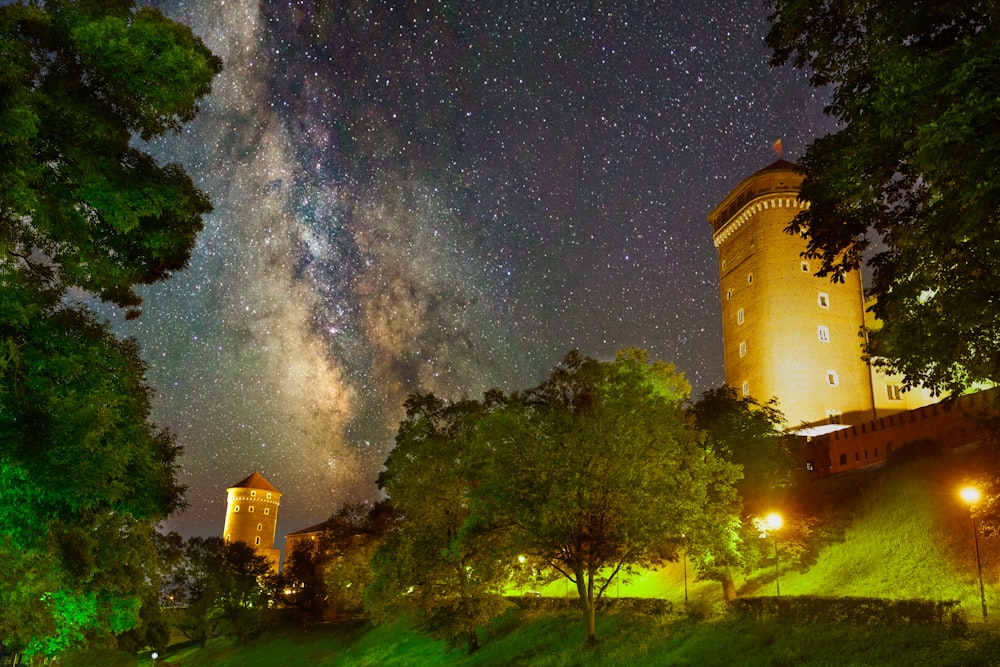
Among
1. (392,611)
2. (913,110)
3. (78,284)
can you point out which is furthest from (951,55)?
(392,611)

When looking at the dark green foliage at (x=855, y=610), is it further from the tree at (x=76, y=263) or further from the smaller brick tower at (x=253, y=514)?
the smaller brick tower at (x=253, y=514)

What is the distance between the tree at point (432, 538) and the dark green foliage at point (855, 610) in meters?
11.1

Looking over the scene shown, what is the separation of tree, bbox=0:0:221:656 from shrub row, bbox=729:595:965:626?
690 inches

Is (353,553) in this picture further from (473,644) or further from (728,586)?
(728,586)

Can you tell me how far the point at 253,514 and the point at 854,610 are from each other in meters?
113

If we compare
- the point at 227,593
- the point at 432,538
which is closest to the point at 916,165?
the point at 432,538

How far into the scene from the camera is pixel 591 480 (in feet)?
79.5

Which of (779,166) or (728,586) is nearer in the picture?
(728,586)

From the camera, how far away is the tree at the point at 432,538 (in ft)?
105

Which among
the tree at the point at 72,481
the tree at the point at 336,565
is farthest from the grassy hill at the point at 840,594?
the tree at the point at 72,481

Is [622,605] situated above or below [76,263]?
below

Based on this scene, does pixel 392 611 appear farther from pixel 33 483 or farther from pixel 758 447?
pixel 33 483

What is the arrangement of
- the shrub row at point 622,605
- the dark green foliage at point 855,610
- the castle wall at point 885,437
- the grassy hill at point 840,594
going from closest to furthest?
1. the grassy hill at point 840,594
2. the dark green foliage at point 855,610
3. the shrub row at point 622,605
4. the castle wall at point 885,437

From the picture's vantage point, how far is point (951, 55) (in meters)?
10.4
